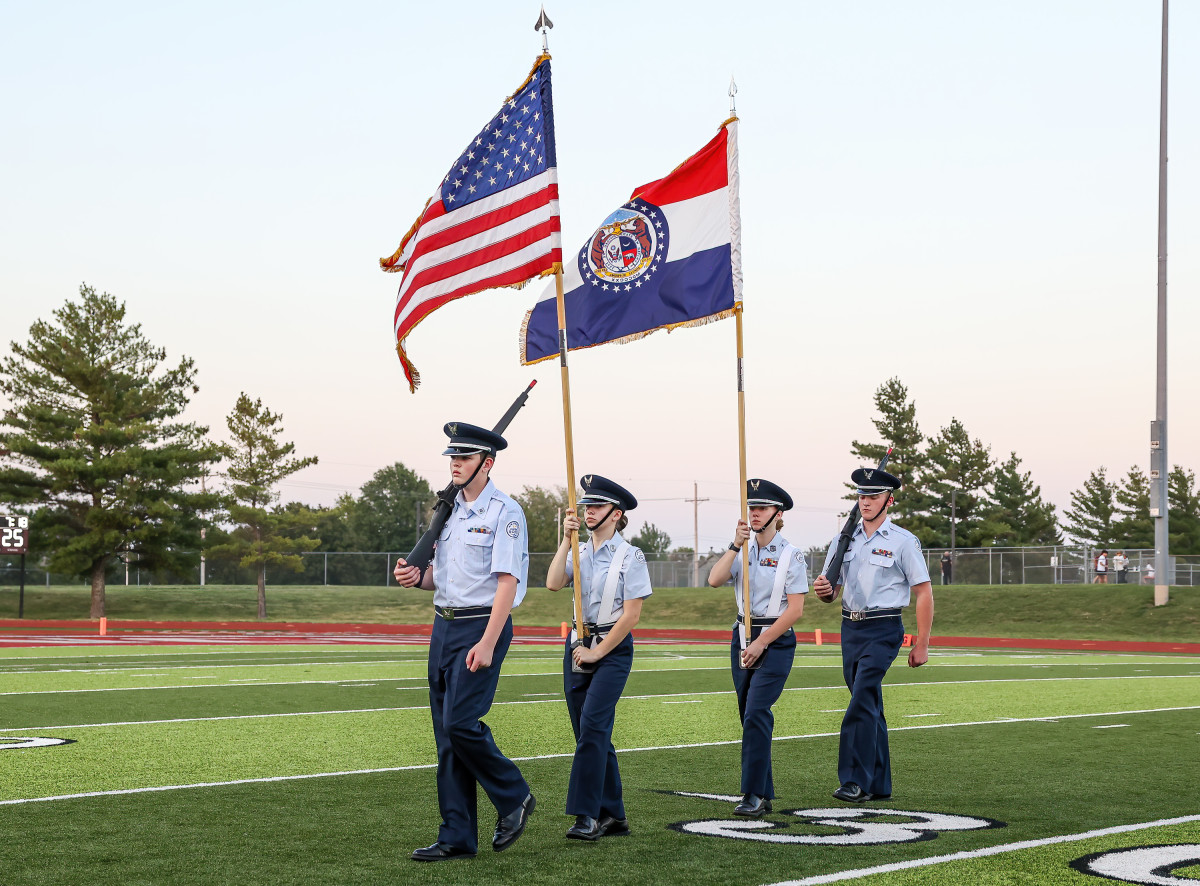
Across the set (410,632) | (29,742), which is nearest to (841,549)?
(29,742)

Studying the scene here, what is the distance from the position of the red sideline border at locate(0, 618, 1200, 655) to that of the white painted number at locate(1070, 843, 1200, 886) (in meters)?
27.0

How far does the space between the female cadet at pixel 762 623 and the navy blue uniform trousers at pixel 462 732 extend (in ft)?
5.58

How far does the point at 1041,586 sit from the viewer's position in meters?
46.2

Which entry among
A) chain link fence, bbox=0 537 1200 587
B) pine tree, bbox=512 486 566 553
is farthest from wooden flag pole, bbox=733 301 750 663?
pine tree, bbox=512 486 566 553

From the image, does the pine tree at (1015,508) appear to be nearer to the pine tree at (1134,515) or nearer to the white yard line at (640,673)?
the pine tree at (1134,515)

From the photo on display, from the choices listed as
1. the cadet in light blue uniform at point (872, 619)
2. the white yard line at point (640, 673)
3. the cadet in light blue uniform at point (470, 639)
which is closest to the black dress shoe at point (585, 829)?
the cadet in light blue uniform at point (470, 639)

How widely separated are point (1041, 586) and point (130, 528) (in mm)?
31646

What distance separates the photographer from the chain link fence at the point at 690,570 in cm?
5275

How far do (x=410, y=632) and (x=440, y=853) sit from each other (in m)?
36.5

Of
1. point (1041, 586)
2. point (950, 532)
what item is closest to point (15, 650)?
point (1041, 586)

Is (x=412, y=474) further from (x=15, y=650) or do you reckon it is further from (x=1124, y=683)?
(x=1124, y=683)

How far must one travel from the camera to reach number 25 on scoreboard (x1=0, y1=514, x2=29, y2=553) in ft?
150

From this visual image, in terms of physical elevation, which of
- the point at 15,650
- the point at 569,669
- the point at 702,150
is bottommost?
the point at 15,650

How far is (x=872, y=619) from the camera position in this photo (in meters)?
8.59
